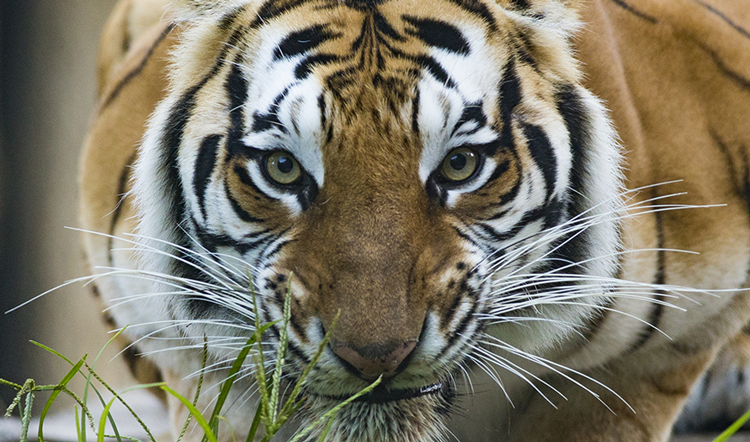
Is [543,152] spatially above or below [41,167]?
above

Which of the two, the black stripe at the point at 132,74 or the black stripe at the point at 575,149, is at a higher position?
the black stripe at the point at 132,74

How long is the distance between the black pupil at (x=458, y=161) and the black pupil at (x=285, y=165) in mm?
160

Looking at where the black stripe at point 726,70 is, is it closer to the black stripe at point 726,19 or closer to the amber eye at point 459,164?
the black stripe at point 726,19

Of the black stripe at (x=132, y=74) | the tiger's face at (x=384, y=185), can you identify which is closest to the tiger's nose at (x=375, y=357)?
the tiger's face at (x=384, y=185)

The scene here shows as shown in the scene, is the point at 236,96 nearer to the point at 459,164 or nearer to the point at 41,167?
the point at 459,164

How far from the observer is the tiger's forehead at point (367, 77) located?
2.18 feet

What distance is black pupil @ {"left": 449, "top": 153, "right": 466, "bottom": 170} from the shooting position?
2.25 feet

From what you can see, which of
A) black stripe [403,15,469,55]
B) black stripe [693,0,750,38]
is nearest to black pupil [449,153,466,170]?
black stripe [403,15,469,55]

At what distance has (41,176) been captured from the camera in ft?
5.59

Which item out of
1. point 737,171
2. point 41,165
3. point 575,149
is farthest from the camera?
point 41,165

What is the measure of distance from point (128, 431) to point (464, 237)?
3.12 feet

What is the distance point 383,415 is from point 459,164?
266mm

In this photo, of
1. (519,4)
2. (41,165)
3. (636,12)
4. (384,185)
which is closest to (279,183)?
(384,185)

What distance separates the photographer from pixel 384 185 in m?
0.65
